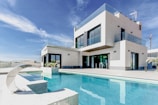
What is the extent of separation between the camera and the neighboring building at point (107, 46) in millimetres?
13797

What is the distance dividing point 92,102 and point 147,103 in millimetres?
1995

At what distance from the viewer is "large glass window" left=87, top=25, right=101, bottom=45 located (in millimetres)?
15278

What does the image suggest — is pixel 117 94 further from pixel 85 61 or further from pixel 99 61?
pixel 85 61

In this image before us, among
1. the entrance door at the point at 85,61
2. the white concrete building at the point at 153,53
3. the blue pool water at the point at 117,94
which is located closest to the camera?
the blue pool water at the point at 117,94

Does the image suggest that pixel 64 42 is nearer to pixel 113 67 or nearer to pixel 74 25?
pixel 74 25

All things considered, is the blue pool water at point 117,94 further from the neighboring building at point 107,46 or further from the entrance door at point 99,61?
the entrance door at point 99,61

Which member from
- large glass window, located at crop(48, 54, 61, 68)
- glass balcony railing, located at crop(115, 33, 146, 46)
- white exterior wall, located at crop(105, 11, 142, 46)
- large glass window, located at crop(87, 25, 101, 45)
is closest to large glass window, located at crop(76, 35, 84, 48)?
large glass window, located at crop(87, 25, 101, 45)

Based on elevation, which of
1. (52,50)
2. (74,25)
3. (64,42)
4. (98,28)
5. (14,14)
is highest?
(74,25)

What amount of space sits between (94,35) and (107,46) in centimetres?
287

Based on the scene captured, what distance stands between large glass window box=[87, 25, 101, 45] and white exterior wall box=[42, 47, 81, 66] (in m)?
3.75

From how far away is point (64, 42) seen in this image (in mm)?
19219

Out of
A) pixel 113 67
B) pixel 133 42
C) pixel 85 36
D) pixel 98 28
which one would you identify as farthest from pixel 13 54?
pixel 133 42

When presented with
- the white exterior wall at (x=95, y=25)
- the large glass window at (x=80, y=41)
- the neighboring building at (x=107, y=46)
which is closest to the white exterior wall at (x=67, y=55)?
the neighboring building at (x=107, y=46)

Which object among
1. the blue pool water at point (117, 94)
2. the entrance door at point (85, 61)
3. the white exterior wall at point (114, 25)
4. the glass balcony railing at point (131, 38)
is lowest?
the blue pool water at point (117, 94)
